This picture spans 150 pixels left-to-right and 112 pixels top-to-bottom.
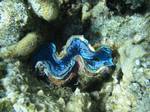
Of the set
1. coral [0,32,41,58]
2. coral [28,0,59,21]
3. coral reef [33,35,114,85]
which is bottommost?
coral reef [33,35,114,85]

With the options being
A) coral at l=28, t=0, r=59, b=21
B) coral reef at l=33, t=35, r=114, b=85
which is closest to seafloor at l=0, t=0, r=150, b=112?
coral at l=28, t=0, r=59, b=21

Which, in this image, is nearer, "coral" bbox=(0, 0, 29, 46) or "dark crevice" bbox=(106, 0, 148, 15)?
"coral" bbox=(0, 0, 29, 46)

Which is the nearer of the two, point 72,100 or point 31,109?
point 31,109

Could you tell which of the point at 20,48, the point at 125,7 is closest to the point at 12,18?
the point at 20,48

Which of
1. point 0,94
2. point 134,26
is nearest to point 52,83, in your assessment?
point 0,94

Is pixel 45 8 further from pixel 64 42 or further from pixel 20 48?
pixel 64 42

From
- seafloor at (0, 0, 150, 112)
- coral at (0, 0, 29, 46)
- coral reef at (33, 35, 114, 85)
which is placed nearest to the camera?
seafloor at (0, 0, 150, 112)

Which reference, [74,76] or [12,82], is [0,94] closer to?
[12,82]

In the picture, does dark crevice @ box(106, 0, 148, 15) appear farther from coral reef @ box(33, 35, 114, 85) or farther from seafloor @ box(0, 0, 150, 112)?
coral reef @ box(33, 35, 114, 85)
